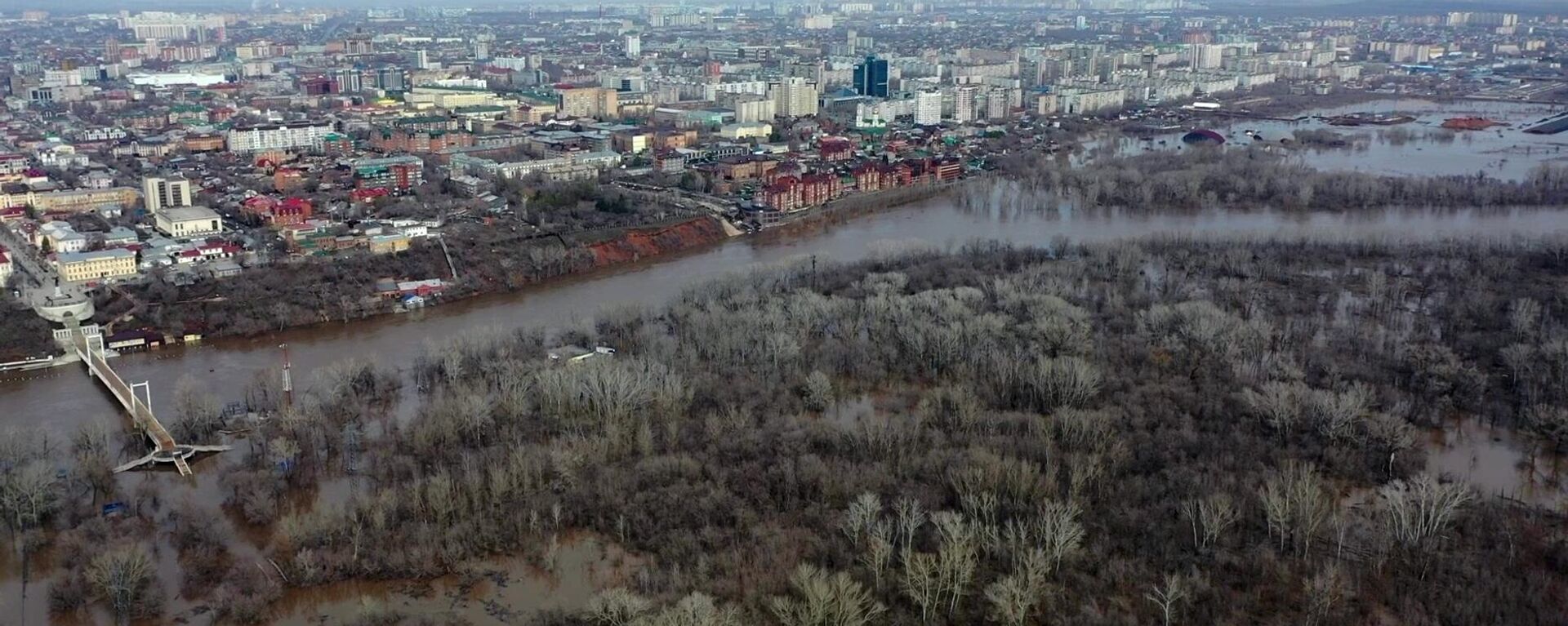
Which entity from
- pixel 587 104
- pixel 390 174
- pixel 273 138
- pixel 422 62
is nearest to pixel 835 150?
pixel 390 174

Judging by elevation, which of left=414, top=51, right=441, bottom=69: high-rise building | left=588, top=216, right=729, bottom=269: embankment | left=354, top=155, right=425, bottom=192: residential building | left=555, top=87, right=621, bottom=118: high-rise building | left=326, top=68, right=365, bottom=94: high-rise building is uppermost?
left=414, top=51, right=441, bottom=69: high-rise building

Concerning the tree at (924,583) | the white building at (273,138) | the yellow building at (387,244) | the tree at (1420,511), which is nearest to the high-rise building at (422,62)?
the white building at (273,138)

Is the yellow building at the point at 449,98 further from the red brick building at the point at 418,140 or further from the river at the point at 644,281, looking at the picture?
the river at the point at 644,281

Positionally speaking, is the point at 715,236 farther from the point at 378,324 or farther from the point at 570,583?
the point at 570,583

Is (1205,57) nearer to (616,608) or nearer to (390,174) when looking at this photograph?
(390,174)

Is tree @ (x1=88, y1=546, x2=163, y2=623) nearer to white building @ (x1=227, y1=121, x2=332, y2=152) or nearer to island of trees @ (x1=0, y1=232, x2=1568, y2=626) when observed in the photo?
island of trees @ (x1=0, y1=232, x2=1568, y2=626)

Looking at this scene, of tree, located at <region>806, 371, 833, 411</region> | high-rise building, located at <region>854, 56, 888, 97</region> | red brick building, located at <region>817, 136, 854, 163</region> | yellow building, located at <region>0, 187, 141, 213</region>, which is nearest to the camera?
tree, located at <region>806, 371, 833, 411</region>

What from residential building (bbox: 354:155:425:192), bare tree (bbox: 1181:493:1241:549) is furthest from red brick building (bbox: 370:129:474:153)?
bare tree (bbox: 1181:493:1241:549)

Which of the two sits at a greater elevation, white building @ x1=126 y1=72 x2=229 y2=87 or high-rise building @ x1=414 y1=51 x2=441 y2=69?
high-rise building @ x1=414 y1=51 x2=441 y2=69

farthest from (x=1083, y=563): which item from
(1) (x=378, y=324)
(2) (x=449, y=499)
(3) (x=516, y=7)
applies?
(3) (x=516, y=7)
